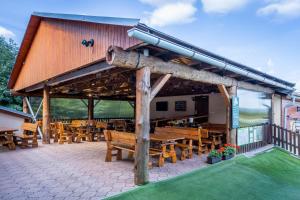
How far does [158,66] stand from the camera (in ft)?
14.5

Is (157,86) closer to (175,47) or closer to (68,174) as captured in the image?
(175,47)

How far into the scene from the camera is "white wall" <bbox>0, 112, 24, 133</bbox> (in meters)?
8.71

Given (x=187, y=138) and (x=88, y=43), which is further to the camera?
(x=187, y=138)

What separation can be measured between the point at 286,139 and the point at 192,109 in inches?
177

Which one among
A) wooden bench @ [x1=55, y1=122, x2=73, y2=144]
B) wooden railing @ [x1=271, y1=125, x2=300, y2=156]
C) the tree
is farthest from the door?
the tree

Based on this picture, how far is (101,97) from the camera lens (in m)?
13.8

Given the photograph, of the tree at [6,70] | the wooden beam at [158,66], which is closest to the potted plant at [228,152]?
the wooden beam at [158,66]

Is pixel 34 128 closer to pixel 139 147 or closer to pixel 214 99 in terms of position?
pixel 139 147

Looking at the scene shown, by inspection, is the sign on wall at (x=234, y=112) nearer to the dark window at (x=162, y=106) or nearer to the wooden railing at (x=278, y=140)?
the wooden railing at (x=278, y=140)

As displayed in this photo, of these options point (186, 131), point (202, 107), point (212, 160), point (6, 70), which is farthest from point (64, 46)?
point (6, 70)

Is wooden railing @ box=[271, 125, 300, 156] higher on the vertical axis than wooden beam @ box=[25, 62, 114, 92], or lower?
lower

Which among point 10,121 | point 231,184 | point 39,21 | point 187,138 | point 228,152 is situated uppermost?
point 39,21

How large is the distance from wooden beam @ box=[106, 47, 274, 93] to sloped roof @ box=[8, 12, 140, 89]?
55cm

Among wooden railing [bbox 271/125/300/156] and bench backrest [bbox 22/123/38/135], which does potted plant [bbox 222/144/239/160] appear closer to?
wooden railing [bbox 271/125/300/156]
